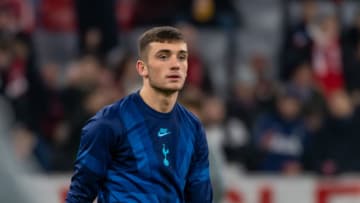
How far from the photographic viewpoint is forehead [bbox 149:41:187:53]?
513 centimetres

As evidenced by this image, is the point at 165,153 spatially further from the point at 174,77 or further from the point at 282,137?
the point at 282,137

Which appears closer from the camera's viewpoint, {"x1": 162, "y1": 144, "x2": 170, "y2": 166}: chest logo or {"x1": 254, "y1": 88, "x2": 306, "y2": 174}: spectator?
{"x1": 162, "y1": 144, "x2": 170, "y2": 166}: chest logo

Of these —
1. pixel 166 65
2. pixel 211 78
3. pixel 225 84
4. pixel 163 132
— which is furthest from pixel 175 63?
pixel 225 84

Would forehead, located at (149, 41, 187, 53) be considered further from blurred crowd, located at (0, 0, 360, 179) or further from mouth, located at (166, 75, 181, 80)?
blurred crowd, located at (0, 0, 360, 179)

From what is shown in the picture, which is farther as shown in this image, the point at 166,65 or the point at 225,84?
the point at 225,84

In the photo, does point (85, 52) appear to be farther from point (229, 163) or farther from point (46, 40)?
point (229, 163)

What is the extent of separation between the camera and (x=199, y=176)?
17.8 ft

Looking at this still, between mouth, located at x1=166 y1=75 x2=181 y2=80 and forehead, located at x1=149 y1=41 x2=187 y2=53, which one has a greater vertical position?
forehead, located at x1=149 y1=41 x2=187 y2=53

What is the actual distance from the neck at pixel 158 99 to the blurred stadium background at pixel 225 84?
3335 millimetres

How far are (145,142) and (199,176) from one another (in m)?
0.41

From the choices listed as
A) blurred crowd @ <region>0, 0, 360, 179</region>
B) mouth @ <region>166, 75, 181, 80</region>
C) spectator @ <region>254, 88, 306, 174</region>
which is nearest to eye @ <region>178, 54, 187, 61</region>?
mouth @ <region>166, 75, 181, 80</region>

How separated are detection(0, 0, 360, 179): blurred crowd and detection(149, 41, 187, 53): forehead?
3.48 meters

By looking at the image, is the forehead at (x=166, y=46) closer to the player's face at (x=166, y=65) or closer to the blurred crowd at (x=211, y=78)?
the player's face at (x=166, y=65)

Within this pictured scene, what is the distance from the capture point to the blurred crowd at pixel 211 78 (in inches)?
379
